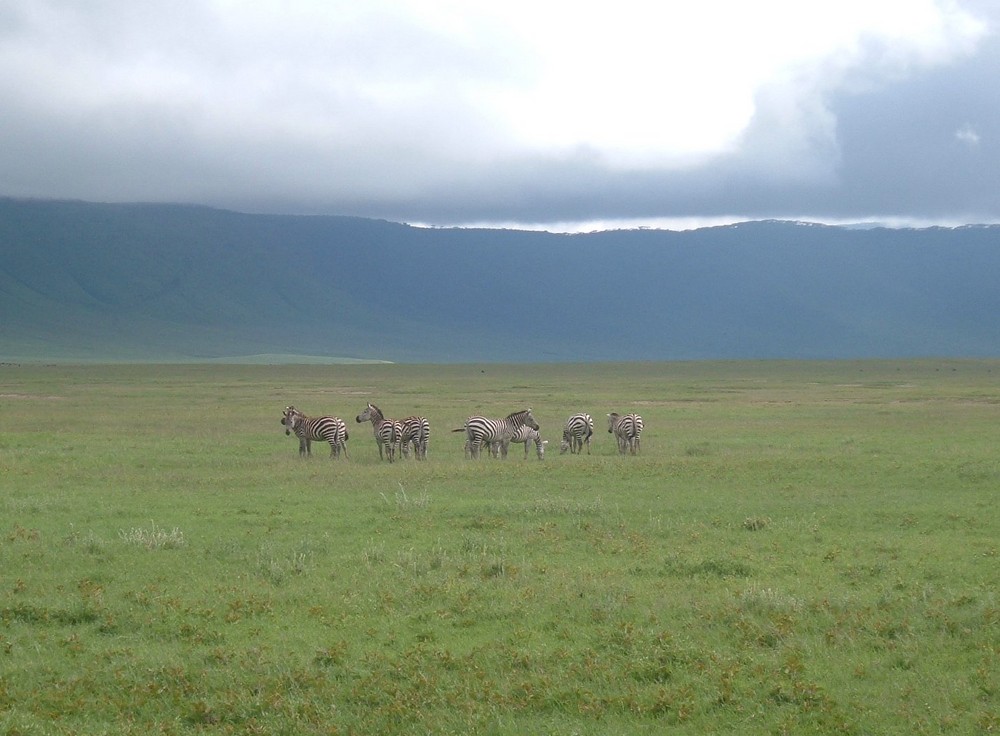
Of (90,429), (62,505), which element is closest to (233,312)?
(90,429)

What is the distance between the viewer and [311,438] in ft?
91.4

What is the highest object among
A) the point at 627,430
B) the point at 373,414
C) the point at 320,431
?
the point at 373,414

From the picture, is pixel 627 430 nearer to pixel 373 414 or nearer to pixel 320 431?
pixel 373 414

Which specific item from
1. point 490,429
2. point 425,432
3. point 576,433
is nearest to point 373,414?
point 425,432

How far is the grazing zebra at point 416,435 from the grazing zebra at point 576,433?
4.11m

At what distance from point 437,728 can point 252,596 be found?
12.4 ft

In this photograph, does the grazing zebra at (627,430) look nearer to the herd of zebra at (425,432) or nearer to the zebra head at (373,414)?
the herd of zebra at (425,432)

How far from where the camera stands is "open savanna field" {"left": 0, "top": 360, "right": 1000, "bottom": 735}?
8383 mm

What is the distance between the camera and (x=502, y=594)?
37.2 feet

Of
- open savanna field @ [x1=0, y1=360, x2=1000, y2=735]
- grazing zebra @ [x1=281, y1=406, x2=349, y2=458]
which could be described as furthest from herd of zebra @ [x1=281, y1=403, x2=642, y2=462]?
open savanna field @ [x1=0, y1=360, x2=1000, y2=735]

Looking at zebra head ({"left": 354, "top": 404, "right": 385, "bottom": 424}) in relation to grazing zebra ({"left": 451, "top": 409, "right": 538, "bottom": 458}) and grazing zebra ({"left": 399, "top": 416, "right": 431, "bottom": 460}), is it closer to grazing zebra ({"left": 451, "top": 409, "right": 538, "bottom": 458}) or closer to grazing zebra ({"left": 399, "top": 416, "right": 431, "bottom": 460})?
grazing zebra ({"left": 399, "top": 416, "right": 431, "bottom": 460})

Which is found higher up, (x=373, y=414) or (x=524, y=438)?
(x=373, y=414)

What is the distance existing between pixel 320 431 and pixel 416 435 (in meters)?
2.43

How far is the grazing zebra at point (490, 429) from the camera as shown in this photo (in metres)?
27.1
